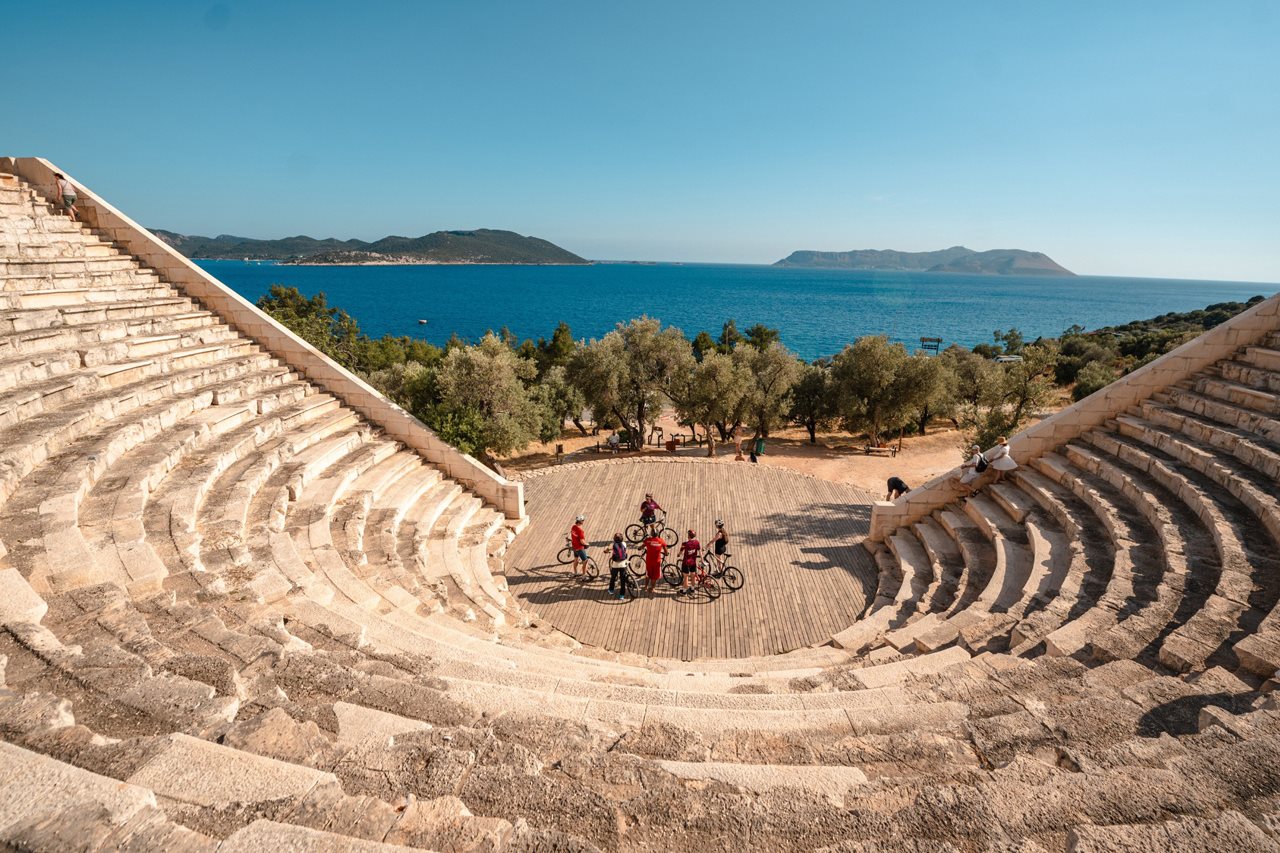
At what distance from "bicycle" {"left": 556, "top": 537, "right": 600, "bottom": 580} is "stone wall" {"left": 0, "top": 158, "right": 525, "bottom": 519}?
6.36 ft

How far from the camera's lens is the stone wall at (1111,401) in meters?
12.0

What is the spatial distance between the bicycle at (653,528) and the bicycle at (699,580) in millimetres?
1489

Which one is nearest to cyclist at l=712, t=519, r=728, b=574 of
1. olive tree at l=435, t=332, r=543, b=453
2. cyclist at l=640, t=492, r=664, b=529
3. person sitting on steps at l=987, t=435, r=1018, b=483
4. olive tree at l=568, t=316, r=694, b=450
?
cyclist at l=640, t=492, r=664, b=529

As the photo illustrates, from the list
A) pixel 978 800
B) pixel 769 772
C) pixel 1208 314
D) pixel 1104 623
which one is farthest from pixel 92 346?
pixel 1208 314

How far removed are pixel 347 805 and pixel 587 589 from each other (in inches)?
345

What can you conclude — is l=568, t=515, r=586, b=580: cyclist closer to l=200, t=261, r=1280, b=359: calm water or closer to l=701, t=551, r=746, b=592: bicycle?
l=701, t=551, r=746, b=592: bicycle

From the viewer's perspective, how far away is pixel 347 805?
8.94 feet

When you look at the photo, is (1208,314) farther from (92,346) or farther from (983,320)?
(92,346)

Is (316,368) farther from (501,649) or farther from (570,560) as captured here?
(501,649)

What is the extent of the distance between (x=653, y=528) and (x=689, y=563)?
225cm

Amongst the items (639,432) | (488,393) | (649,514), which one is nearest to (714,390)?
(639,432)

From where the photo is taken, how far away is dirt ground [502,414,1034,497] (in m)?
22.1

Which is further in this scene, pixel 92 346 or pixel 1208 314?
pixel 1208 314

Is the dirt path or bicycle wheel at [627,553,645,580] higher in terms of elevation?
bicycle wheel at [627,553,645,580]
